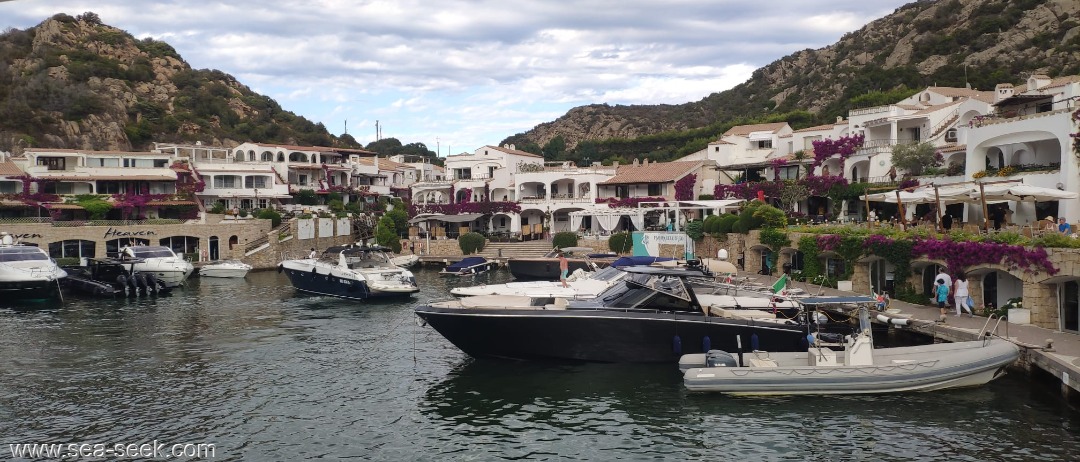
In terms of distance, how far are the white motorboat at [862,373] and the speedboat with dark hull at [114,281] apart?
36725 millimetres

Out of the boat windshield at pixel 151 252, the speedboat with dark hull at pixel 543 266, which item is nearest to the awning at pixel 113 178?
the boat windshield at pixel 151 252

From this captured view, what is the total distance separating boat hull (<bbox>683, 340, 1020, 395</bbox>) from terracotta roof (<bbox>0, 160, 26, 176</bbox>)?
63.9 metres

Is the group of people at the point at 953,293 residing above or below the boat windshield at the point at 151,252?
below

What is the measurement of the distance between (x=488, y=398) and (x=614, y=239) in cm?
3843

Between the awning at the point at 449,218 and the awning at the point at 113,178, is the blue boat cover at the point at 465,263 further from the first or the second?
the awning at the point at 113,178

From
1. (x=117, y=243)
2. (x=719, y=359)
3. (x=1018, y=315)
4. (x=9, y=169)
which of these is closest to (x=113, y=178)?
(x=9, y=169)

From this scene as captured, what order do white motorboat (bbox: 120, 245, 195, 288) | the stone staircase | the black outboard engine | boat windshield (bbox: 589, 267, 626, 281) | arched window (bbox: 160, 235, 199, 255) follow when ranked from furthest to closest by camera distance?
the stone staircase < arched window (bbox: 160, 235, 199, 255) < white motorboat (bbox: 120, 245, 195, 288) < the black outboard engine < boat windshield (bbox: 589, 267, 626, 281)

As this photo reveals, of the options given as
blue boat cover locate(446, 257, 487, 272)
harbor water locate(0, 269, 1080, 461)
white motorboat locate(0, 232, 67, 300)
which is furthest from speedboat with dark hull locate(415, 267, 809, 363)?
blue boat cover locate(446, 257, 487, 272)

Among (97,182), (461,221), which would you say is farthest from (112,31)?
(461,221)

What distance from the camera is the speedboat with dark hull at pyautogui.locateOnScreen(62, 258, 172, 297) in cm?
4409

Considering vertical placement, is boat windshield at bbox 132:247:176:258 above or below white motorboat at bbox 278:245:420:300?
above

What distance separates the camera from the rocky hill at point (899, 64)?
269ft

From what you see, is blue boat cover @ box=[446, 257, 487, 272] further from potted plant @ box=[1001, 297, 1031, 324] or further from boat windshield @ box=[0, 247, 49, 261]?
potted plant @ box=[1001, 297, 1031, 324]

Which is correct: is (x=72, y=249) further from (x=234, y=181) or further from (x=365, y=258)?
(x=365, y=258)
